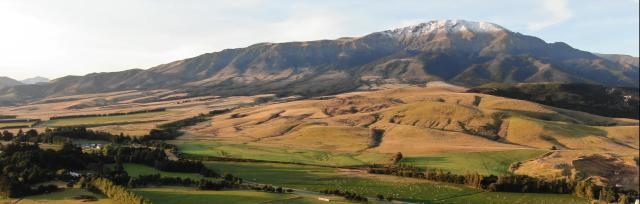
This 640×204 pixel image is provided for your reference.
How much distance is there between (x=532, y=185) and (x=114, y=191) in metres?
84.9

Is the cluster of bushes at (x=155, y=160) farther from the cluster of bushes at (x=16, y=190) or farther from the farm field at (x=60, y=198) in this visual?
the cluster of bushes at (x=16, y=190)

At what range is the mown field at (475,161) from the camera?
143m

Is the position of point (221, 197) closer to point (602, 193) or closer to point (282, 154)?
point (282, 154)

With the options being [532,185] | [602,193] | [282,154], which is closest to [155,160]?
[282,154]

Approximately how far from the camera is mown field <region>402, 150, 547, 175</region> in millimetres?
143250

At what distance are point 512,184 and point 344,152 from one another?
64.2 meters

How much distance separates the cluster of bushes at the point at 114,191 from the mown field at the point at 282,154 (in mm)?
55833

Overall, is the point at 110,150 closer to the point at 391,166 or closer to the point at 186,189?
the point at 186,189

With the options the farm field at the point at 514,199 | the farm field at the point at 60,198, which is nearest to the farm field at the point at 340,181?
the farm field at the point at 514,199

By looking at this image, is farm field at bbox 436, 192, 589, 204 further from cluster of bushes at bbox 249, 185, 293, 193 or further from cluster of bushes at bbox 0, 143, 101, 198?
cluster of bushes at bbox 0, 143, 101, 198

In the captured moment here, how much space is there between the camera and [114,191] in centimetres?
10006

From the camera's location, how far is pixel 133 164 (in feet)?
465

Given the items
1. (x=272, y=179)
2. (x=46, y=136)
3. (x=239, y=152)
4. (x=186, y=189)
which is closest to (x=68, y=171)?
(x=186, y=189)

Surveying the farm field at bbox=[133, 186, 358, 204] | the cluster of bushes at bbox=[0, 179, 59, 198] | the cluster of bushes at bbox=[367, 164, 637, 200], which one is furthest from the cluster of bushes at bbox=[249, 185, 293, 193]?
the cluster of bushes at bbox=[367, 164, 637, 200]
